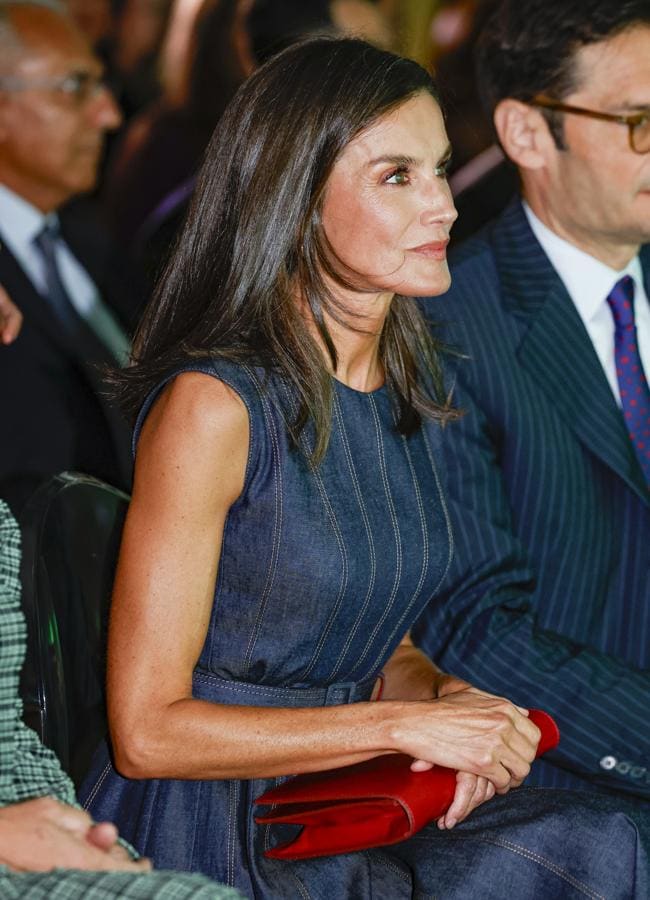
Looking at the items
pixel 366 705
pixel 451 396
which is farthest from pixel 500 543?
pixel 366 705

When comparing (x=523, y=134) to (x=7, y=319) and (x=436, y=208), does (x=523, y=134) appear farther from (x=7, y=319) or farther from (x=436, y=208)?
(x=7, y=319)

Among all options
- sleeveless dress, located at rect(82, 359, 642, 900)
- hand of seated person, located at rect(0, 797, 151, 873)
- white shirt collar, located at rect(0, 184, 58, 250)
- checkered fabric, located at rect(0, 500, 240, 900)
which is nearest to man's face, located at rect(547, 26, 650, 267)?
sleeveless dress, located at rect(82, 359, 642, 900)

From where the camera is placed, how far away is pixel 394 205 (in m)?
1.69

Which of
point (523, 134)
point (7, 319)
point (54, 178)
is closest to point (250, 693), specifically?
point (7, 319)

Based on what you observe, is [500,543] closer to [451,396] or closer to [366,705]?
[451,396]

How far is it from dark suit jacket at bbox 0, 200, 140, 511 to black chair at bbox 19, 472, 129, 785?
3.89 feet

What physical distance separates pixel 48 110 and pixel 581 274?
2.01 meters

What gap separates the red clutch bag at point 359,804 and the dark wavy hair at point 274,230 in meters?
0.39

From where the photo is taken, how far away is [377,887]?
5.19 feet

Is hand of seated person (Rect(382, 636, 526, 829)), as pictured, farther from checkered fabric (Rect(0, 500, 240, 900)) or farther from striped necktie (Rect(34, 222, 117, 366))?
striped necktie (Rect(34, 222, 117, 366))

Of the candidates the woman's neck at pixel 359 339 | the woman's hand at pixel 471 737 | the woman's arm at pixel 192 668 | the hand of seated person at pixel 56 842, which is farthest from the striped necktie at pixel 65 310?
the hand of seated person at pixel 56 842

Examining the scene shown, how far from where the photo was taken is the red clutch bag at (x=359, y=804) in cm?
146

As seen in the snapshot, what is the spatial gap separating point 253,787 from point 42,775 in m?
0.27

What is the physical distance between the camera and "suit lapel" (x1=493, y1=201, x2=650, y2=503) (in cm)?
211
